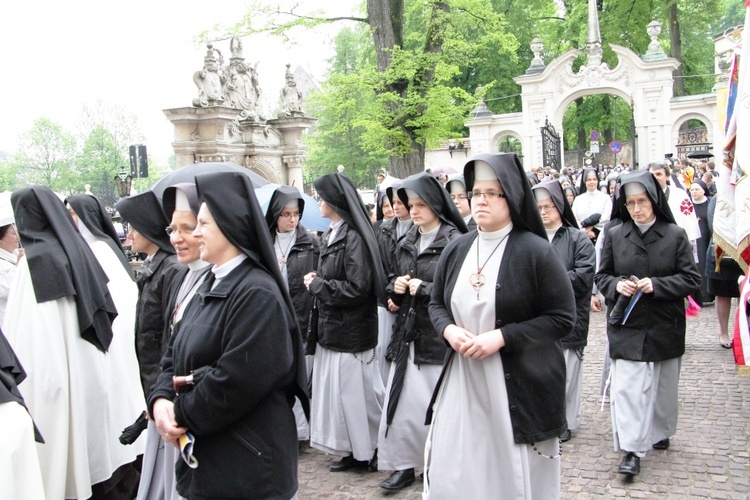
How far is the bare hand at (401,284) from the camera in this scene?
5348 millimetres

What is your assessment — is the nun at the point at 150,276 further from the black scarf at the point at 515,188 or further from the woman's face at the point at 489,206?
the black scarf at the point at 515,188

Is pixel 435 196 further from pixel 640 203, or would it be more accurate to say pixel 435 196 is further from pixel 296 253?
pixel 296 253

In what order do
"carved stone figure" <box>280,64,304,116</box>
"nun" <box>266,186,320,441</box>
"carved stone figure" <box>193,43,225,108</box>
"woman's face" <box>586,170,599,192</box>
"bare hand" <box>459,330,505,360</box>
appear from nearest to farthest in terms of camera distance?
"bare hand" <box>459,330,505,360</box>, "nun" <box>266,186,320,441</box>, "woman's face" <box>586,170,599,192</box>, "carved stone figure" <box>193,43,225,108</box>, "carved stone figure" <box>280,64,304,116</box>

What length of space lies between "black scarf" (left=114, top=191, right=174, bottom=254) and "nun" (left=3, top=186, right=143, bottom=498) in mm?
450

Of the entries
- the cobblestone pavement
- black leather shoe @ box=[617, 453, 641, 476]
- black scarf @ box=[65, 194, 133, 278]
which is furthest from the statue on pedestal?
black leather shoe @ box=[617, 453, 641, 476]

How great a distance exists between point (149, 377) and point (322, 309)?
5.98 feet

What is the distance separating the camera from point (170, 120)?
15633mm

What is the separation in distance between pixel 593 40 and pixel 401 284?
1303 inches

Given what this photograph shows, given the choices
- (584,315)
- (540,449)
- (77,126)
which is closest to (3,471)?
(540,449)

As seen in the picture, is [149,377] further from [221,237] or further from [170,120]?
[170,120]

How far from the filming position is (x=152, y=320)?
4.45 meters

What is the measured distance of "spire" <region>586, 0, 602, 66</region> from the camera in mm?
34500

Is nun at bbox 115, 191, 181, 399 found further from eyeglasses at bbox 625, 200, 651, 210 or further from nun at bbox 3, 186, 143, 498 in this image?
eyeglasses at bbox 625, 200, 651, 210

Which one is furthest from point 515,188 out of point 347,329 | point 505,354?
point 347,329
